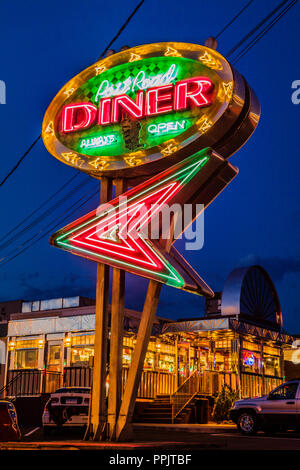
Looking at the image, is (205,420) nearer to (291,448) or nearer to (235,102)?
(291,448)

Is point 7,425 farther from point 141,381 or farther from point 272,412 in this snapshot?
point 141,381

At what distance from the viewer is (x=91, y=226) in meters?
13.1

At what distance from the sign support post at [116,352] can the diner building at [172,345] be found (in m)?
12.3

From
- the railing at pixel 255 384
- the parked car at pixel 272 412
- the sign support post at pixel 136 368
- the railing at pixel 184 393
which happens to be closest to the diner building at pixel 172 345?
the railing at pixel 255 384

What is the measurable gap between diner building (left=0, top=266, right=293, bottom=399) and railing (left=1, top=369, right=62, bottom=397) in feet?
0.15

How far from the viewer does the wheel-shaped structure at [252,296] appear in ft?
88.2

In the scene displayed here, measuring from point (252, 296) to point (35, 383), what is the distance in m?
11.1

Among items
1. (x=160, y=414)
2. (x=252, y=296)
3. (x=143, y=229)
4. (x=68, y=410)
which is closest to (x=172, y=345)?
(x=252, y=296)

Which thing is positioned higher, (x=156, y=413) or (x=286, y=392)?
(x=286, y=392)

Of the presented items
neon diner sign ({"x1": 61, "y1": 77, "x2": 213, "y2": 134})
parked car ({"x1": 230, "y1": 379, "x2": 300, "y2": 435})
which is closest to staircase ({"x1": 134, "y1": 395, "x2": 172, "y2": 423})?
parked car ({"x1": 230, "y1": 379, "x2": 300, "y2": 435})

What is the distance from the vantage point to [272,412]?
17.1 metres

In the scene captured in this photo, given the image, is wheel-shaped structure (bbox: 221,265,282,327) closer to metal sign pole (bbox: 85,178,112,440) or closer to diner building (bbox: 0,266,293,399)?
diner building (bbox: 0,266,293,399)

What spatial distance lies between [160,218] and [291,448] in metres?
5.71

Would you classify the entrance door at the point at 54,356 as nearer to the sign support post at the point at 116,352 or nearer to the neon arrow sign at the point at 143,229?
the sign support post at the point at 116,352
